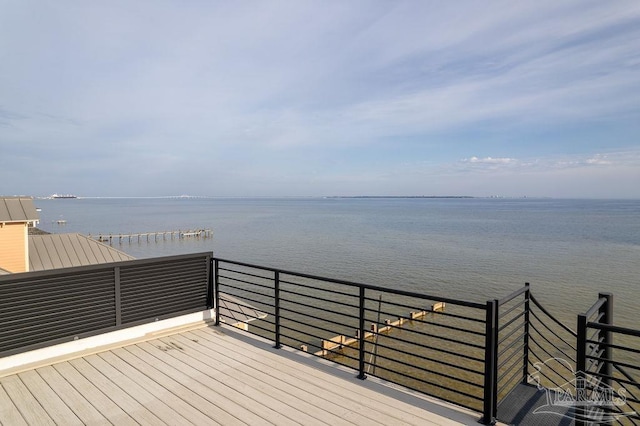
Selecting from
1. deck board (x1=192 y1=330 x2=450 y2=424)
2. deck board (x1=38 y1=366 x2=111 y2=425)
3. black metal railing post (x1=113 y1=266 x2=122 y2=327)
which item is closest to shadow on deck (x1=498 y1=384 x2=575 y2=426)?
deck board (x1=192 y1=330 x2=450 y2=424)

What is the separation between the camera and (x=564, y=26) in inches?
445

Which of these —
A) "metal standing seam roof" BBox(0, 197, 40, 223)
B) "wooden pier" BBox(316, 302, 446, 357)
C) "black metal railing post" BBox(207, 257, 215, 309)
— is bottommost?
"wooden pier" BBox(316, 302, 446, 357)

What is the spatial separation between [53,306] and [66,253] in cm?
883

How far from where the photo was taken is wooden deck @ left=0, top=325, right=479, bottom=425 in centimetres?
282

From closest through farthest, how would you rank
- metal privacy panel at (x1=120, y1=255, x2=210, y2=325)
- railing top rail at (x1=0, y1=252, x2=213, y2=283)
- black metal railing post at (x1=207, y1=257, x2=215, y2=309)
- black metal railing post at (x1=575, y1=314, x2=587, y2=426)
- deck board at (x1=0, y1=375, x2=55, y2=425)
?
black metal railing post at (x1=575, y1=314, x2=587, y2=426)
deck board at (x1=0, y1=375, x2=55, y2=425)
railing top rail at (x1=0, y1=252, x2=213, y2=283)
metal privacy panel at (x1=120, y1=255, x2=210, y2=325)
black metal railing post at (x1=207, y1=257, x2=215, y2=309)

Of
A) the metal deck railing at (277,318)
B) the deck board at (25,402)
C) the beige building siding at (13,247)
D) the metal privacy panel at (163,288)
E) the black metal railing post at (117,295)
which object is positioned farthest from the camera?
the beige building siding at (13,247)

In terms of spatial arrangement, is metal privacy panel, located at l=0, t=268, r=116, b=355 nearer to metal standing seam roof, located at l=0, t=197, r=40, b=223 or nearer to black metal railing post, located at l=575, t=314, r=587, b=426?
black metal railing post, located at l=575, t=314, r=587, b=426

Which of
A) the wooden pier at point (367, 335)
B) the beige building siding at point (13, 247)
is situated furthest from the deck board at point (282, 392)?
the beige building siding at point (13, 247)

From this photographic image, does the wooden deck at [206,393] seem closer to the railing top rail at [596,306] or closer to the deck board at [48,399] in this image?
the deck board at [48,399]

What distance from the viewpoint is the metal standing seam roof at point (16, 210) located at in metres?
9.52

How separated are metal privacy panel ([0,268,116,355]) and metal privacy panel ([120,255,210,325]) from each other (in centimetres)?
19

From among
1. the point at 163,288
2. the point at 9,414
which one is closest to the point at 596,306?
the point at 163,288

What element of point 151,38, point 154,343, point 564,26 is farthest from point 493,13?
point 154,343

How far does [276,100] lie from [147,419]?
20.1 metres
